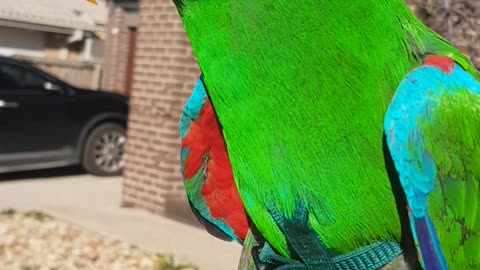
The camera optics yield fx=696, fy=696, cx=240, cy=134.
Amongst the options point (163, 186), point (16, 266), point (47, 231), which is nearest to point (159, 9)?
point (163, 186)

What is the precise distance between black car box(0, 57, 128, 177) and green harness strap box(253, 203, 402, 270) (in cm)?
692

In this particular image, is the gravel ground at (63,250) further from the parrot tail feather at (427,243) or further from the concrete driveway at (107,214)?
the parrot tail feather at (427,243)

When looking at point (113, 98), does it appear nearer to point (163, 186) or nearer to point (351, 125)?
point (163, 186)

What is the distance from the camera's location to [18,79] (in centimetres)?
859

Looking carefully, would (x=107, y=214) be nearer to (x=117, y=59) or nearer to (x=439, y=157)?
(x=439, y=157)

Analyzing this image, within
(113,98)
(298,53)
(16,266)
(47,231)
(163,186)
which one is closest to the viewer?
(298,53)

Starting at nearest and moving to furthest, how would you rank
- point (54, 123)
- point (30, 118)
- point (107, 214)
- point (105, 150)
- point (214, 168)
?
1. point (214, 168)
2. point (107, 214)
3. point (30, 118)
4. point (54, 123)
5. point (105, 150)

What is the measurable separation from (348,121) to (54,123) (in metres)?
8.02

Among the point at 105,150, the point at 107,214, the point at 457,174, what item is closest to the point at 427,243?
the point at 457,174

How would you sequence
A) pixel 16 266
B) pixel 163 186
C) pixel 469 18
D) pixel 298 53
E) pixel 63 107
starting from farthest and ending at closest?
pixel 63 107 → pixel 163 186 → pixel 16 266 → pixel 469 18 → pixel 298 53

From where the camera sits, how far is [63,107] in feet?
29.2

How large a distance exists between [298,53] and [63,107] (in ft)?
26.5

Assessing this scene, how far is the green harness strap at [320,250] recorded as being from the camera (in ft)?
4.01

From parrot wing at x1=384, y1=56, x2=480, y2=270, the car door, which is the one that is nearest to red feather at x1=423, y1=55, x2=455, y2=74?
parrot wing at x1=384, y1=56, x2=480, y2=270
